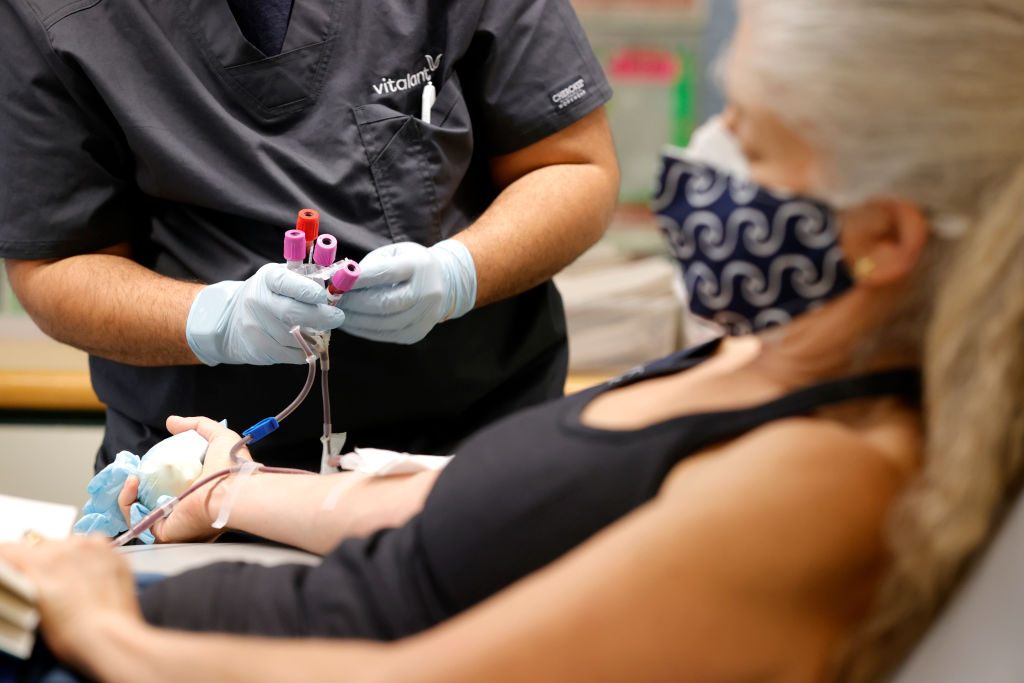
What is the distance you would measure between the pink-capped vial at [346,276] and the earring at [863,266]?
2.37 feet

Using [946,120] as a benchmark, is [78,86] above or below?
above

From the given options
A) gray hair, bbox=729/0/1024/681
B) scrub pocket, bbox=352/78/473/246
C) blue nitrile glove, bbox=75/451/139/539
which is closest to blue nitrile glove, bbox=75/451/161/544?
blue nitrile glove, bbox=75/451/139/539

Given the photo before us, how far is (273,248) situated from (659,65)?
1.87 meters

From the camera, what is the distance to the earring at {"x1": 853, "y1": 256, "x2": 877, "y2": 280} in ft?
3.01

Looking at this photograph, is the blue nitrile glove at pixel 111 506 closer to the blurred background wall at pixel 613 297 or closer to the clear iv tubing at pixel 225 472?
the clear iv tubing at pixel 225 472

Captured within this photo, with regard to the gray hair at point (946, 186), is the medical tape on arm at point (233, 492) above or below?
below

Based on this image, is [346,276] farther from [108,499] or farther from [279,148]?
[108,499]

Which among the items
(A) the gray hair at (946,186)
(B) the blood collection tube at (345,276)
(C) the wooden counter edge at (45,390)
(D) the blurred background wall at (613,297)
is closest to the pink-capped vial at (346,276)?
(B) the blood collection tube at (345,276)

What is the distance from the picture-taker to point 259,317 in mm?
1456

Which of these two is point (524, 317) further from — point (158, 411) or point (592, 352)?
point (592, 352)

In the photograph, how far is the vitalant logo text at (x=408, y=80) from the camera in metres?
1.67

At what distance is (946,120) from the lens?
86 cm

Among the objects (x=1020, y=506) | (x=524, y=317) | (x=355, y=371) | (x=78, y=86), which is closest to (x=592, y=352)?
(x=524, y=317)

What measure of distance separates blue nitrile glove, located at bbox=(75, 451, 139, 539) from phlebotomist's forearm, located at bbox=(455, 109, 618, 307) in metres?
0.62
